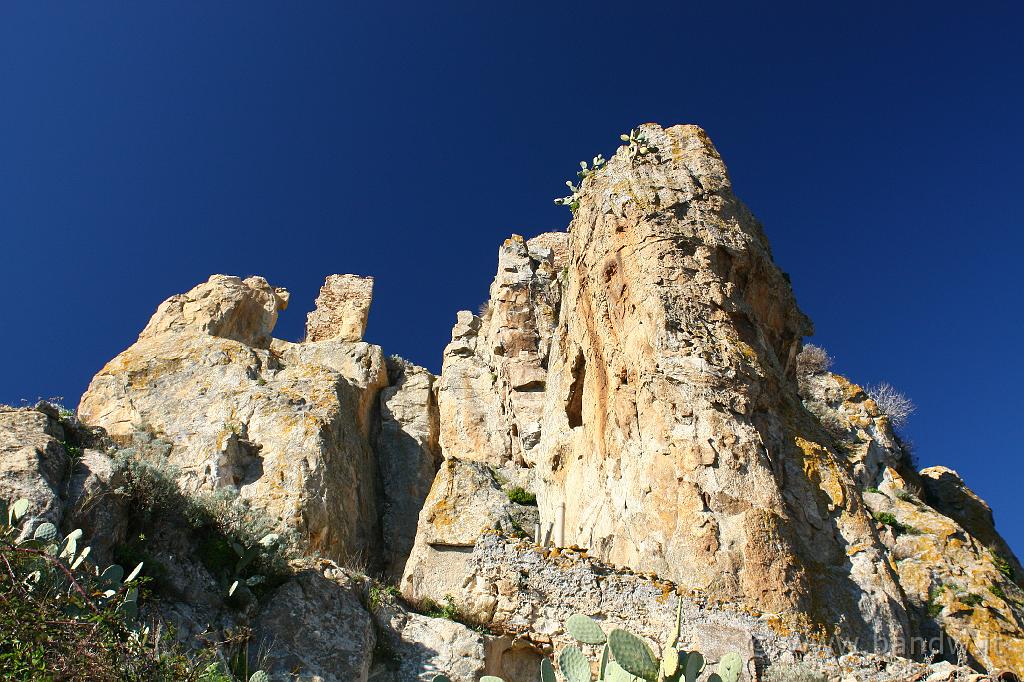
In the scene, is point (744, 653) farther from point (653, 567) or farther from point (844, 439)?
point (844, 439)

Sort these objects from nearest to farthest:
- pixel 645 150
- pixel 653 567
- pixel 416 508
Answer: pixel 653 567
pixel 645 150
pixel 416 508

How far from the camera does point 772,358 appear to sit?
1497cm

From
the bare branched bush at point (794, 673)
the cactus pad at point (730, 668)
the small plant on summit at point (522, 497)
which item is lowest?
the cactus pad at point (730, 668)

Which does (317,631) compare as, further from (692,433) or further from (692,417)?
(692,417)

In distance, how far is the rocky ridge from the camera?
418 inches

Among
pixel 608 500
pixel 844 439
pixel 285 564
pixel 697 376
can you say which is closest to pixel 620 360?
pixel 697 376

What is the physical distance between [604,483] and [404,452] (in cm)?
1052

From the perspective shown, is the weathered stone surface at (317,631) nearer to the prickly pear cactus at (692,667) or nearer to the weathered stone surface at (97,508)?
the weathered stone surface at (97,508)

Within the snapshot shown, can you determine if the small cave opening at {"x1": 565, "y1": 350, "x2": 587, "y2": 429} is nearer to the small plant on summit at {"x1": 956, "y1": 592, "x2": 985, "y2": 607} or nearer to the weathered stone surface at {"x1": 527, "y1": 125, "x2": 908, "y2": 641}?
the weathered stone surface at {"x1": 527, "y1": 125, "x2": 908, "y2": 641}

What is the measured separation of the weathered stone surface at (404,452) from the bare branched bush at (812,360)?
14.9 m

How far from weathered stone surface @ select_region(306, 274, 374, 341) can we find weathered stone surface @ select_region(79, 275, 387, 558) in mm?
7253

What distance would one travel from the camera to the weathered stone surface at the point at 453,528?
12.4 metres

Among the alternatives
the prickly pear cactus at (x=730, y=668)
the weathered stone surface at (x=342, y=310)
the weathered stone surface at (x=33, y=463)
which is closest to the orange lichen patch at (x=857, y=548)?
the prickly pear cactus at (x=730, y=668)

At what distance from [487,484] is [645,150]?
962 cm
